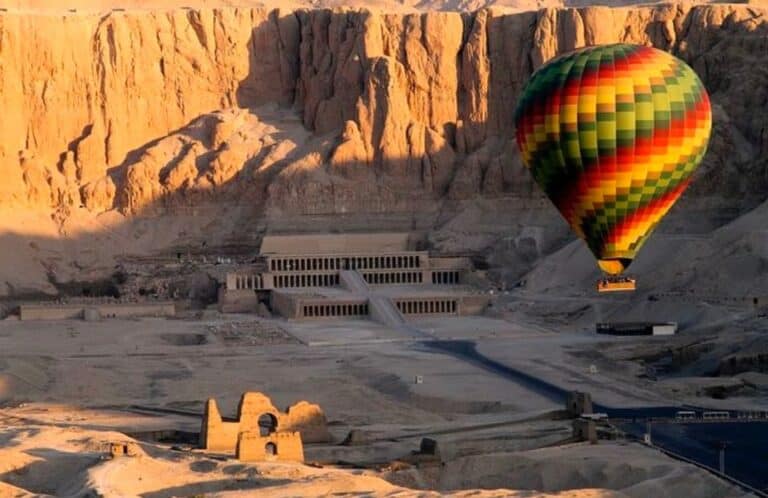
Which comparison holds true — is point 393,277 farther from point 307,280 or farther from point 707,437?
point 707,437

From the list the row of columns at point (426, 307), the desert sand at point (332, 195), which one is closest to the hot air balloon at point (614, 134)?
the desert sand at point (332, 195)

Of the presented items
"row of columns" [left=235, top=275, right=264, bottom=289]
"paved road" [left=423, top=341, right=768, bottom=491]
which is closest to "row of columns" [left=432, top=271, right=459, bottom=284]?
"row of columns" [left=235, top=275, right=264, bottom=289]

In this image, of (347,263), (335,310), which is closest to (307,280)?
(347,263)

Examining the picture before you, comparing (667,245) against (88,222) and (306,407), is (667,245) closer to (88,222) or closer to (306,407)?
(88,222)

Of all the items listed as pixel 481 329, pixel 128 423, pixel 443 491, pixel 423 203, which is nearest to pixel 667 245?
pixel 481 329

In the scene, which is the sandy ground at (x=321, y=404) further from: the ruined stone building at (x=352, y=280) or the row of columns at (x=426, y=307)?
the ruined stone building at (x=352, y=280)

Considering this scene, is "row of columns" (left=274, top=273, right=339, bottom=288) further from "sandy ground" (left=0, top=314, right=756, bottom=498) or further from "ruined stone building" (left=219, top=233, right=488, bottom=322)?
"sandy ground" (left=0, top=314, right=756, bottom=498)

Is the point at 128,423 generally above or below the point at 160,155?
below
